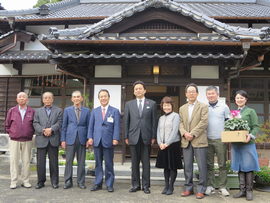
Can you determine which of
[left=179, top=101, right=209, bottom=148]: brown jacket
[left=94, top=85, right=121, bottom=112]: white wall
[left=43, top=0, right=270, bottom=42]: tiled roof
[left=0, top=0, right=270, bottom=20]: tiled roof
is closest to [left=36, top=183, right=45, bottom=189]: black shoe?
[left=94, top=85, right=121, bottom=112]: white wall

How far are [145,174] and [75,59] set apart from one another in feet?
11.3

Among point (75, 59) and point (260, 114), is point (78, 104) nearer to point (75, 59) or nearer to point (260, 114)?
point (75, 59)

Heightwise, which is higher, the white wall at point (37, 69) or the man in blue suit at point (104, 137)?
the white wall at point (37, 69)

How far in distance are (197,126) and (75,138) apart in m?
2.46

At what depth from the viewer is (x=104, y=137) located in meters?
4.62

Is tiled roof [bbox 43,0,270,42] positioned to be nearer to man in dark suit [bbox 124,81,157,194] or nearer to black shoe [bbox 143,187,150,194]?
man in dark suit [bbox 124,81,157,194]

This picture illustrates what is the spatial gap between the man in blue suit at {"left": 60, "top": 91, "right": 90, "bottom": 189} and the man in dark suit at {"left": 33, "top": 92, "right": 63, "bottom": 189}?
0.56 ft

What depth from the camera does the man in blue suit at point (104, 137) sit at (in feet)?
15.2

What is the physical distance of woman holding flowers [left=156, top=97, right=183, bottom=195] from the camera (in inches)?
172

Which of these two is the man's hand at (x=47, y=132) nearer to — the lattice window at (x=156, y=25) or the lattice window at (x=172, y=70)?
the lattice window at (x=172, y=70)

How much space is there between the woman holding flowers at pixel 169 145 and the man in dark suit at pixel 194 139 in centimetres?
14

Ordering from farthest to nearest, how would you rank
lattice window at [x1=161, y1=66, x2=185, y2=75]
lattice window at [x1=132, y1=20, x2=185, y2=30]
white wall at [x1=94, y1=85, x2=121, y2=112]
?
lattice window at [x1=132, y1=20, x2=185, y2=30]
lattice window at [x1=161, y1=66, x2=185, y2=75]
white wall at [x1=94, y1=85, x2=121, y2=112]

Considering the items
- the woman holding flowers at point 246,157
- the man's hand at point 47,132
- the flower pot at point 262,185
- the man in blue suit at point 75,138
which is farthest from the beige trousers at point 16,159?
the flower pot at point 262,185

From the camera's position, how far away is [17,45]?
9258 millimetres
